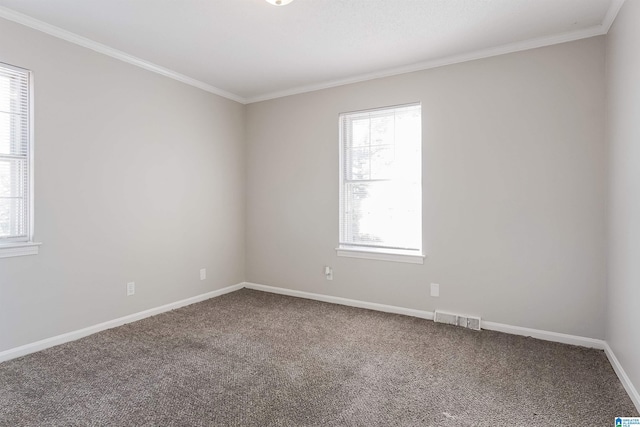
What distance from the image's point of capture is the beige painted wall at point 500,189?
9.58ft

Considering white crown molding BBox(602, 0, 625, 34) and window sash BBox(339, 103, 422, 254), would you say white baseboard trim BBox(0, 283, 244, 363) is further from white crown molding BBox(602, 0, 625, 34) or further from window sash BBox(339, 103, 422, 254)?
white crown molding BBox(602, 0, 625, 34)

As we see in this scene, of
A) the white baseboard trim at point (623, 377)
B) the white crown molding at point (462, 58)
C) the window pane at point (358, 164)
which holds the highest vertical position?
the white crown molding at point (462, 58)

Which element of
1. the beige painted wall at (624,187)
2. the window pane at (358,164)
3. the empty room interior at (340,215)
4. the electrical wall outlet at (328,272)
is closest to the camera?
the beige painted wall at (624,187)

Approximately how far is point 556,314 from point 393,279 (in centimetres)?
147

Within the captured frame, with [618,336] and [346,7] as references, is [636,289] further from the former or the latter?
[346,7]

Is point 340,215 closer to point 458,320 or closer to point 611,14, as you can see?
point 458,320

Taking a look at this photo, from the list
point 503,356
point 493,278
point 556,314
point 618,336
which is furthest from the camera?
point 493,278

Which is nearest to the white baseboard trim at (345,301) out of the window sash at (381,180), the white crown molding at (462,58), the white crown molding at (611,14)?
the window sash at (381,180)

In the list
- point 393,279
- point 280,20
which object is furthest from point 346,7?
point 393,279

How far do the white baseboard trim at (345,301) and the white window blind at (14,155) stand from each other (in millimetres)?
2631

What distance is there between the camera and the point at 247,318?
3662 millimetres

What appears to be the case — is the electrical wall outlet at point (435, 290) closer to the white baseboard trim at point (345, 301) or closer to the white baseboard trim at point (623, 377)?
the white baseboard trim at point (345, 301)

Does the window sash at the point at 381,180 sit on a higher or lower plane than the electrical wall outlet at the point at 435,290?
higher

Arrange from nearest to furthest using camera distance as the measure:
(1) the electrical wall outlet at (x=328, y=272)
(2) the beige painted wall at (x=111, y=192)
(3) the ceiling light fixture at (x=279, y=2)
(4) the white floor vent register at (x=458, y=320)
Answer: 1. (3) the ceiling light fixture at (x=279, y=2)
2. (2) the beige painted wall at (x=111, y=192)
3. (4) the white floor vent register at (x=458, y=320)
4. (1) the electrical wall outlet at (x=328, y=272)
